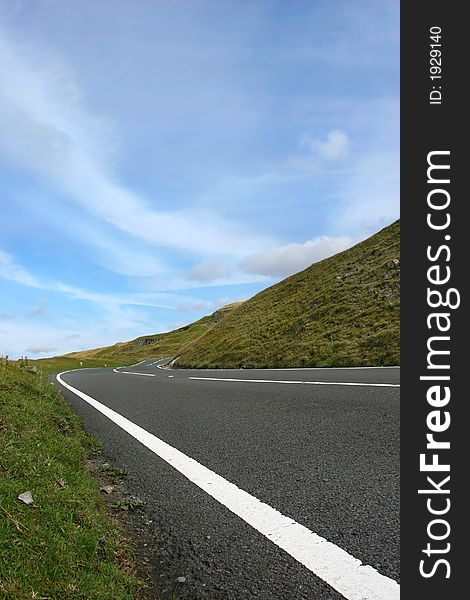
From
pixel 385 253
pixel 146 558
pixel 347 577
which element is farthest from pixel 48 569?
pixel 385 253

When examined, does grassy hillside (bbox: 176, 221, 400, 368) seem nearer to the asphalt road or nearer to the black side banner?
the asphalt road

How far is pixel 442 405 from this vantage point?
290 cm

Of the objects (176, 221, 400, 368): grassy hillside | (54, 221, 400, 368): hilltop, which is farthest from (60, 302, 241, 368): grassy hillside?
(176, 221, 400, 368): grassy hillside

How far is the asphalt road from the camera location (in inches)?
93.4

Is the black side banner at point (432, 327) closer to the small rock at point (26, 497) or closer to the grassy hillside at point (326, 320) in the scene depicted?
the small rock at point (26, 497)

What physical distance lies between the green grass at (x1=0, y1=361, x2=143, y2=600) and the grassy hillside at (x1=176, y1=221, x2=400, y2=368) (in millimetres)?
17327

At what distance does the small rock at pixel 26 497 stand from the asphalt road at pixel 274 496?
0.76 m

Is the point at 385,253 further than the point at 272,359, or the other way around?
the point at 385,253

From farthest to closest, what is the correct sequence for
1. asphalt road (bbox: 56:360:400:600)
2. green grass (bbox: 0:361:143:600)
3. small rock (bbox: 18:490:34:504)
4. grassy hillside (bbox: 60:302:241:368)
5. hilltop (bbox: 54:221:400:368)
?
grassy hillside (bbox: 60:302:241:368) → hilltop (bbox: 54:221:400:368) → small rock (bbox: 18:490:34:504) → asphalt road (bbox: 56:360:400:600) → green grass (bbox: 0:361:143:600)

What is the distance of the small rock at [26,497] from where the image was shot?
2915mm

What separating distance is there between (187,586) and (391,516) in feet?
4.54

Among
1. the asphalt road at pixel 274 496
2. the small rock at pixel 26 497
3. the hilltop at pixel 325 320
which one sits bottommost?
the asphalt road at pixel 274 496

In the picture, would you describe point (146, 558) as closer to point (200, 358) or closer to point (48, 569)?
point (48, 569)

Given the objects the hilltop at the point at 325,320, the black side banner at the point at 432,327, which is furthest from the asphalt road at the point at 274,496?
the hilltop at the point at 325,320
